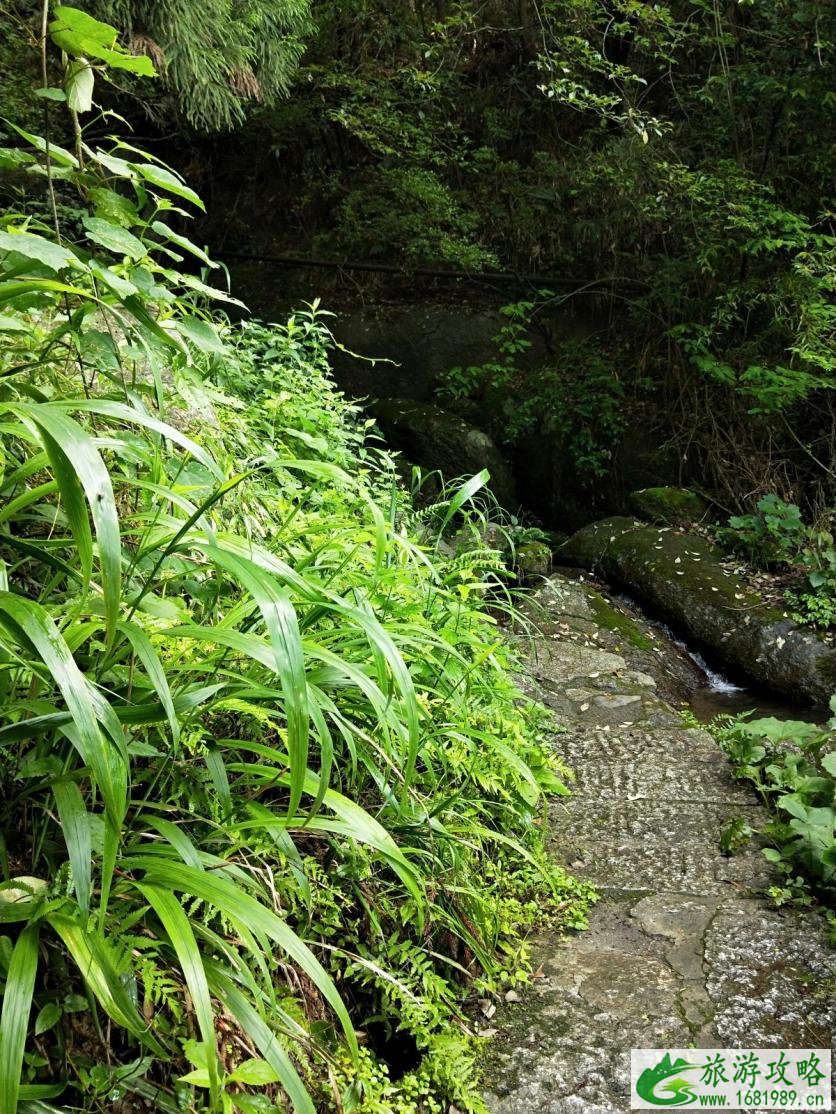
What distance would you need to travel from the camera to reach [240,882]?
1.44m

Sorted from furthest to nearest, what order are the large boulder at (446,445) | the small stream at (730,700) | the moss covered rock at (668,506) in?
the large boulder at (446,445), the moss covered rock at (668,506), the small stream at (730,700)

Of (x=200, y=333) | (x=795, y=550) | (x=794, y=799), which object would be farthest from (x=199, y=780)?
(x=795, y=550)

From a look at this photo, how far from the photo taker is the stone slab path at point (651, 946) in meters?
1.74

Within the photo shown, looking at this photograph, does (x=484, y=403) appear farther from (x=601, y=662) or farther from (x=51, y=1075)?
(x=51, y=1075)

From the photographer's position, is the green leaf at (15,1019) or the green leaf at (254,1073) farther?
the green leaf at (254,1073)

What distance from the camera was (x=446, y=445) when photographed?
24.0 feet

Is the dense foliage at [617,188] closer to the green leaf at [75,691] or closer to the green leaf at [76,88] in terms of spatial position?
the green leaf at [76,88]

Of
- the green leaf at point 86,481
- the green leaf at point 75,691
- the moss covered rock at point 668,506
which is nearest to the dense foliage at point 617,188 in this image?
the moss covered rock at point 668,506

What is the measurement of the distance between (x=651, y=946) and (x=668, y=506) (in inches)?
182

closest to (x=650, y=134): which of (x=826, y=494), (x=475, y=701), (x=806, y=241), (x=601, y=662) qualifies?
(x=806, y=241)

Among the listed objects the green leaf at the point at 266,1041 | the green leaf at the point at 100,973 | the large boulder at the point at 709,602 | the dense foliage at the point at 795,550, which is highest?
the green leaf at the point at 100,973

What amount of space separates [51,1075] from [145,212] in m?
5.97

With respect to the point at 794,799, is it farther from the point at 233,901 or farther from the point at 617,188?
the point at 617,188

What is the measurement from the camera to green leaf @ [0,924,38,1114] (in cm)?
101
